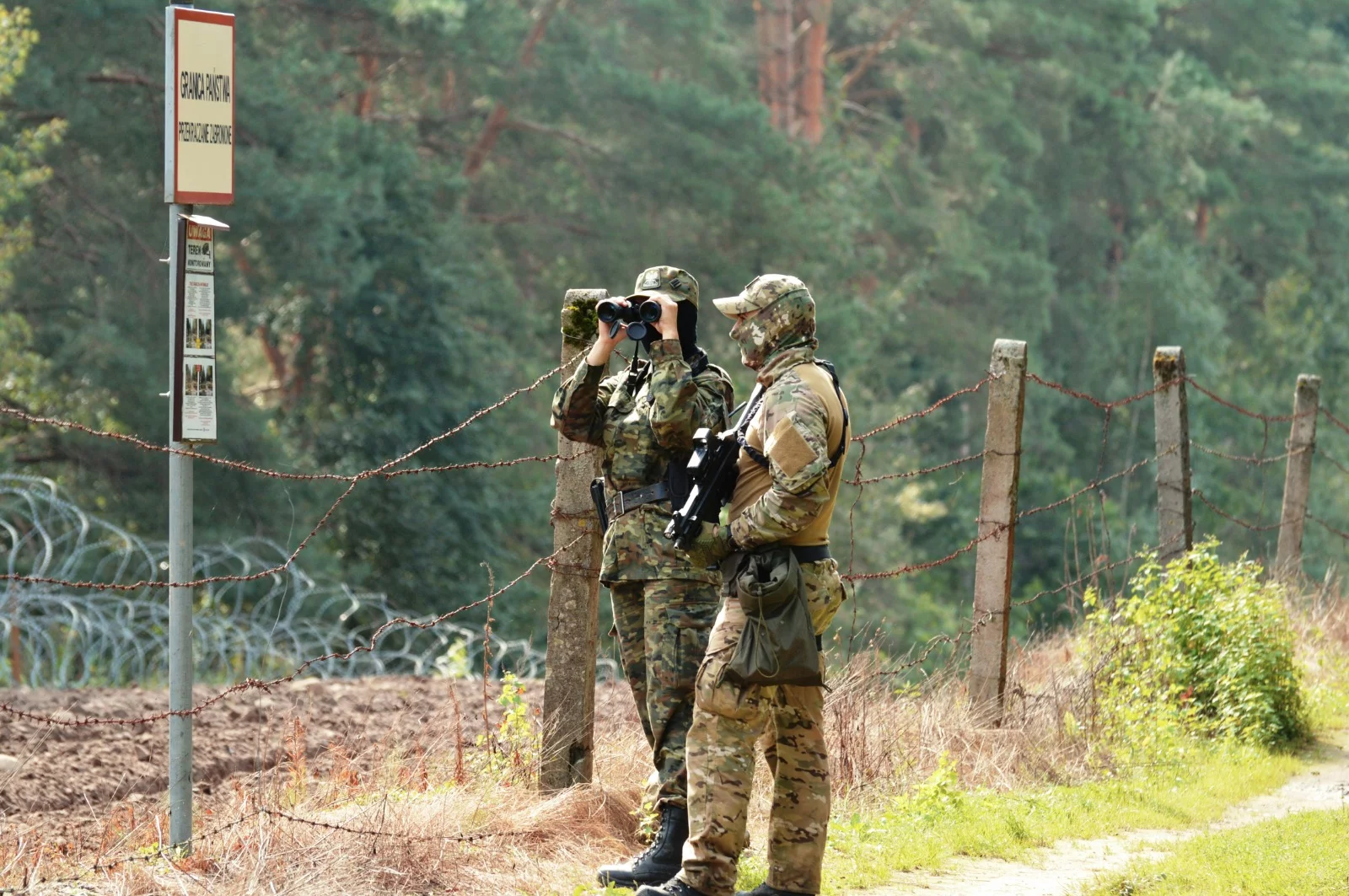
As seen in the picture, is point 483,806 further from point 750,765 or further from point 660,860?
point 750,765

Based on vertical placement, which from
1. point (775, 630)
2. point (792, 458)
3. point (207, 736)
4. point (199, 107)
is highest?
point (199, 107)

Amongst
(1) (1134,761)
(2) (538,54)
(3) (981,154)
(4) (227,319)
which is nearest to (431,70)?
(2) (538,54)

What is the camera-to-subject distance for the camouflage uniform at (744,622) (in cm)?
479

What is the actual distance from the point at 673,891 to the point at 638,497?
125 cm

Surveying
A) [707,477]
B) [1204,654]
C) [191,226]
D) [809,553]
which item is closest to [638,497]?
[707,477]

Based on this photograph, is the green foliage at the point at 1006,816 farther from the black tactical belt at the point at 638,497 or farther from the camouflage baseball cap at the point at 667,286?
the camouflage baseball cap at the point at 667,286

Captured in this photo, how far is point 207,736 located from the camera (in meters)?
9.65

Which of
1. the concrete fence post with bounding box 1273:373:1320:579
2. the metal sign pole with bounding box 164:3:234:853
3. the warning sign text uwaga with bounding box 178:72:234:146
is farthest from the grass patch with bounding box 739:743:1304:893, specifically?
the concrete fence post with bounding box 1273:373:1320:579

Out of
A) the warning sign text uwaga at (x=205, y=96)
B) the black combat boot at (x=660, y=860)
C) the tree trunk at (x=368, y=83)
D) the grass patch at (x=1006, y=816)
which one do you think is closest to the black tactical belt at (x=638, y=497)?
the black combat boot at (x=660, y=860)

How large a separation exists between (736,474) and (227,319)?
17.9m

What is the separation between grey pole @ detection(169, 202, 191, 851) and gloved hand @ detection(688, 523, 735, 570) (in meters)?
1.65

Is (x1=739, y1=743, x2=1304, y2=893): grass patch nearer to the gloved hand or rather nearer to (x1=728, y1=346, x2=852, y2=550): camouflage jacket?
the gloved hand

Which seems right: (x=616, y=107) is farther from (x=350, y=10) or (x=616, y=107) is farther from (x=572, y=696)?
(x=572, y=696)

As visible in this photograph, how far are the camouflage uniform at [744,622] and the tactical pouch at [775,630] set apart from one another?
70 mm
